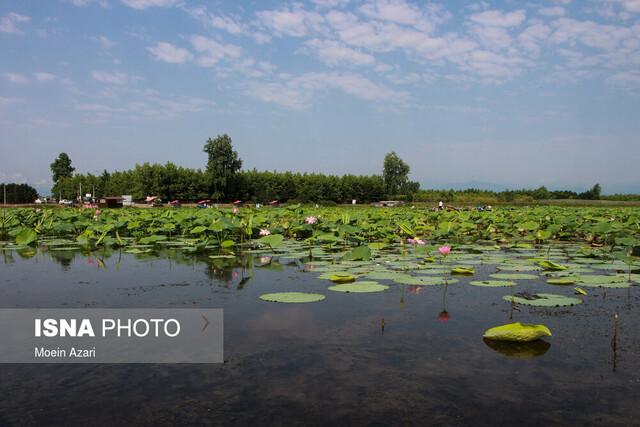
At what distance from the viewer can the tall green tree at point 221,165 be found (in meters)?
51.8

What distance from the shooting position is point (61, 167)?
75938 millimetres

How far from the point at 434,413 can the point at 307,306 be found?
1902 millimetres

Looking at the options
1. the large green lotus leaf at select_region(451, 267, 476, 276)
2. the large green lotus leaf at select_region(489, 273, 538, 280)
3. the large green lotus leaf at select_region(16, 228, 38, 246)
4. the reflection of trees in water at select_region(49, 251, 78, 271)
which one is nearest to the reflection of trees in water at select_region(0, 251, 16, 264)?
the large green lotus leaf at select_region(16, 228, 38, 246)

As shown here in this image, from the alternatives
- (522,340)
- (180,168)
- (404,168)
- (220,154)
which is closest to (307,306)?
(522,340)

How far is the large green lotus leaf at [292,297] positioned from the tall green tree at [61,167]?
267 ft

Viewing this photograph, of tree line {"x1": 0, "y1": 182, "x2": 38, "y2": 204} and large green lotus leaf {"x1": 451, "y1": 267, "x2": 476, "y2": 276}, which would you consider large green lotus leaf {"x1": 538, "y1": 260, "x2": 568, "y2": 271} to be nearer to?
large green lotus leaf {"x1": 451, "y1": 267, "x2": 476, "y2": 276}

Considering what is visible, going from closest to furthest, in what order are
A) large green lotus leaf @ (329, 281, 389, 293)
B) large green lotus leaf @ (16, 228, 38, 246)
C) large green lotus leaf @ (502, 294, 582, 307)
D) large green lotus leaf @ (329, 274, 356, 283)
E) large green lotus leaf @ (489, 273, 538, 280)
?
large green lotus leaf @ (502, 294, 582, 307), large green lotus leaf @ (329, 281, 389, 293), large green lotus leaf @ (329, 274, 356, 283), large green lotus leaf @ (489, 273, 538, 280), large green lotus leaf @ (16, 228, 38, 246)

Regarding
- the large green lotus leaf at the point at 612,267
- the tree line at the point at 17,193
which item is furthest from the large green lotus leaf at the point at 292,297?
the tree line at the point at 17,193

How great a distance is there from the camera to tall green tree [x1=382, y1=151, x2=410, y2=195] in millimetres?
75125

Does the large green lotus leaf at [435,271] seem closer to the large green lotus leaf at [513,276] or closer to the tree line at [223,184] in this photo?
the large green lotus leaf at [513,276]

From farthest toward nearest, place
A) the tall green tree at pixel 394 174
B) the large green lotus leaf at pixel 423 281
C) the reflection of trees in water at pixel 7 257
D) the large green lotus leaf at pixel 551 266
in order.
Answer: the tall green tree at pixel 394 174, the reflection of trees in water at pixel 7 257, the large green lotus leaf at pixel 551 266, the large green lotus leaf at pixel 423 281

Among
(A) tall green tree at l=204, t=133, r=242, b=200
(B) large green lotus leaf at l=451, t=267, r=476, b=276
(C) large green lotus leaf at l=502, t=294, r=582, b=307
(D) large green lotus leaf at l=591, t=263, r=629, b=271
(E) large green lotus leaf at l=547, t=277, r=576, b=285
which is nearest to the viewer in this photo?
(C) large green lotus leaf at l=502, t=294, r=582, b=307

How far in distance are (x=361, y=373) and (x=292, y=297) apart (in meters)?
1.56

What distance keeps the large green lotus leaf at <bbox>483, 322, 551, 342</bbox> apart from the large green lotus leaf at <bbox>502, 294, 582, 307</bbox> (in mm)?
942
